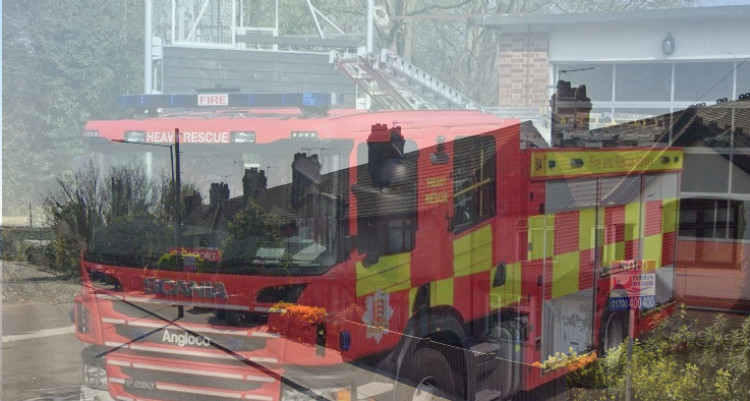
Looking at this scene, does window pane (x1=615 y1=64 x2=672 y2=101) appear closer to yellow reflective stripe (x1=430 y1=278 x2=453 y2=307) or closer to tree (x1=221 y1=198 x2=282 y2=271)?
yellow reflective stripe (x1=430 y1=278 x2=453 y2=307)

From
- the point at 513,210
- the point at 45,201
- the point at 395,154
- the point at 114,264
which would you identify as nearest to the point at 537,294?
the point at 513,210

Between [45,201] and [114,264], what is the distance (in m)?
1.73

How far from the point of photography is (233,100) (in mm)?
4871

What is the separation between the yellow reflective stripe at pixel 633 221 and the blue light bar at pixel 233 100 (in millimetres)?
2136

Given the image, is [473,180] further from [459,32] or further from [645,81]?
[645,81]

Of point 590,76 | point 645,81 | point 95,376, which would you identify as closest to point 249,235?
point 95,376

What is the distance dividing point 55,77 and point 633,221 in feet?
15.0

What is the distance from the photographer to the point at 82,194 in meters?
5.46

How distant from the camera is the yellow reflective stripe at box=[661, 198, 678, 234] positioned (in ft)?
17.2

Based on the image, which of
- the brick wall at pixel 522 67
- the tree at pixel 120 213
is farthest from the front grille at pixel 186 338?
the brick wall at pixel 522 67

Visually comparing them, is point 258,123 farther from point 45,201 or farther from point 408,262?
point 45,201

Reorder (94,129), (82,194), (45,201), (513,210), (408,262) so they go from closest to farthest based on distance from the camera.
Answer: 1. (408,262)
2. (513,210)
3. (94,129)
4. (82,194)
5. (45,201)

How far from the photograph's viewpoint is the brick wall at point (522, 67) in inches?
167

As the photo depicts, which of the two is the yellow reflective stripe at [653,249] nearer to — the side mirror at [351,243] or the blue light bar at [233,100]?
the side mirror at [351,243]
